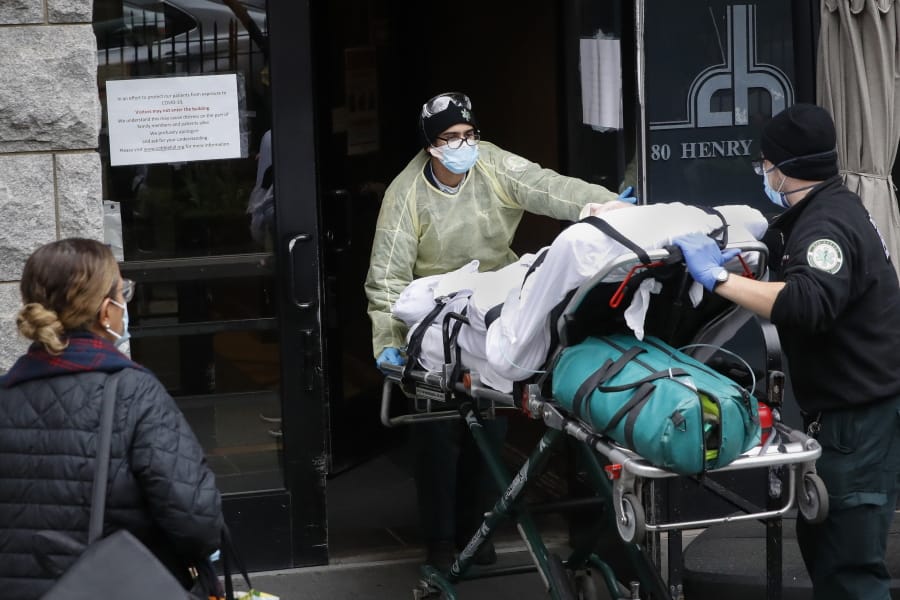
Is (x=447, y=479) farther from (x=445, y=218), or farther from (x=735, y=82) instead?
(x=735, y=82)

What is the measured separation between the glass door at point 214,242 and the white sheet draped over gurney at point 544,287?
3.67 ft

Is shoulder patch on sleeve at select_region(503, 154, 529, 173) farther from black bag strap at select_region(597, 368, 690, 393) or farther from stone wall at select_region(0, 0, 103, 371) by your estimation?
black bag strap at select_region(597, 368, 690, 393)

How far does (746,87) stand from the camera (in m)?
5.82

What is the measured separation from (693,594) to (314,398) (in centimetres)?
170

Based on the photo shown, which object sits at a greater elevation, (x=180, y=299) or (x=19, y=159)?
(x=19, y=159)

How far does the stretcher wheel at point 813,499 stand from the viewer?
3666 mm

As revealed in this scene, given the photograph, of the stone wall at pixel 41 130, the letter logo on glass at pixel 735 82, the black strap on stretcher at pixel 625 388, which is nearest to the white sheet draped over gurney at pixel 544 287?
the black strap on stretcher at pixel 625 388

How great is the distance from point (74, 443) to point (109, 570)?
315 mm

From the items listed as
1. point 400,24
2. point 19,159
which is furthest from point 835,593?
point 400,24

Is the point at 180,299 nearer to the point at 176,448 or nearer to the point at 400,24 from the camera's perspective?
the point at 176,448

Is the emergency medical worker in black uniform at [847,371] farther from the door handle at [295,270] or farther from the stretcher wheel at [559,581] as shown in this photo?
the door handle at [295,270]


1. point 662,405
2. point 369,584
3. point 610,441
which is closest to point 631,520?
point 610,441

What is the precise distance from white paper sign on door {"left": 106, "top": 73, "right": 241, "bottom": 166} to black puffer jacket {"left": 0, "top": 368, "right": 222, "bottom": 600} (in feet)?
7.15

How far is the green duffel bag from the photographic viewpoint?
131 inches
